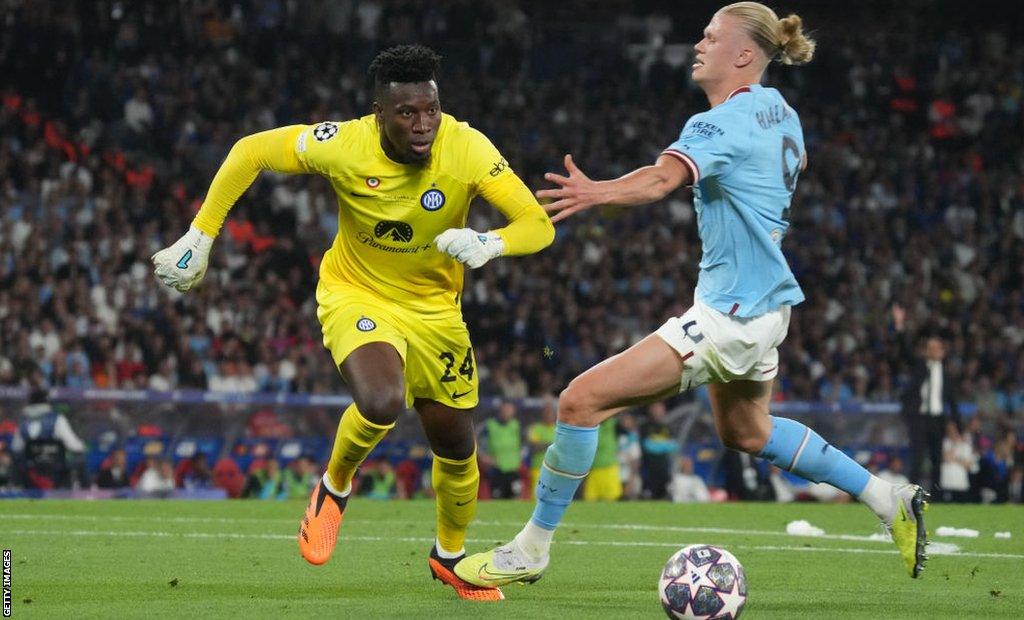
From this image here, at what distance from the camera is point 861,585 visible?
8070mm

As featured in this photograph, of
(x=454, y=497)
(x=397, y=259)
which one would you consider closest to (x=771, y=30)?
(x=397, y=259)

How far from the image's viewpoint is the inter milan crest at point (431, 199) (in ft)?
24.3

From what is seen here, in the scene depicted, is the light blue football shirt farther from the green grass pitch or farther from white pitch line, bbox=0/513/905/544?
white pitch line, bbox=0/513/905/544

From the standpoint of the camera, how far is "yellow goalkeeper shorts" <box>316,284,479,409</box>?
737cm

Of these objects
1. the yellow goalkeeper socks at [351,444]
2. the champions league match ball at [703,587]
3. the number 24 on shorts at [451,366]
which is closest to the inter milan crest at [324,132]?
the number 24 on shorts at [451,366]

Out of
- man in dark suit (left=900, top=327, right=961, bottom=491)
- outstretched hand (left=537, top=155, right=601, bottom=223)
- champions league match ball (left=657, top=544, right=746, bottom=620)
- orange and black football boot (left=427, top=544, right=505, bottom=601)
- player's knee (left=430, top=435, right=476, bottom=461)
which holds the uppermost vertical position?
outstretched hand (left=537, top=155, right=601, bottom=223)

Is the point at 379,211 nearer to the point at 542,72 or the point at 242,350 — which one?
the point at 242,350

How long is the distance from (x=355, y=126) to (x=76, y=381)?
1110 centimetres

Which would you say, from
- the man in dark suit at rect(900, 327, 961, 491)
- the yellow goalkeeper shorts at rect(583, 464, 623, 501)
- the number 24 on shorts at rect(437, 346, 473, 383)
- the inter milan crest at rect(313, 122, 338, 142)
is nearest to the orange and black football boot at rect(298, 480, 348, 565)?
the number 24 on shorts at rect(437, 346, 473, 383)

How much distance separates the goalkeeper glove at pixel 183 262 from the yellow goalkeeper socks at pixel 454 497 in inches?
57.3

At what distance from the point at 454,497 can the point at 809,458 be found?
5.65ft

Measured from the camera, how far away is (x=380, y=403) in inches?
277

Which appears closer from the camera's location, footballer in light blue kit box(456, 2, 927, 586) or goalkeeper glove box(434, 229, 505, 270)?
goalkeeper glove box(434, 229, 505, 270)

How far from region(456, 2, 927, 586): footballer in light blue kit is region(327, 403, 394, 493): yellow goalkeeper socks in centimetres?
73
